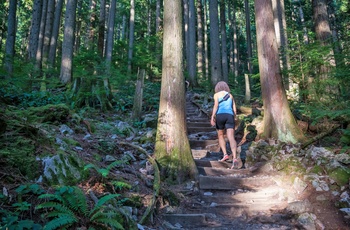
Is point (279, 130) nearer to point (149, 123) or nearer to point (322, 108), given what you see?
point (322, 108)

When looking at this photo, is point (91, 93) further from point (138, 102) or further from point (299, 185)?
point (299, 185)

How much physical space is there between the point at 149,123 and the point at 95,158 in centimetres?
397

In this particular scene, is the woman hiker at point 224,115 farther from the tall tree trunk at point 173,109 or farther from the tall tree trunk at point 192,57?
the tall tree trunk at point 192,57

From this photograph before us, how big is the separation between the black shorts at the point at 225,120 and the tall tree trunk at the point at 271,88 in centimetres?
110

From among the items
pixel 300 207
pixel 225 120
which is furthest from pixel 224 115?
pixel 300 207

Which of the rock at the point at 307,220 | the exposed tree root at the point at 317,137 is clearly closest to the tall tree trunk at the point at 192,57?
the exposed tree root at the point at 317,137

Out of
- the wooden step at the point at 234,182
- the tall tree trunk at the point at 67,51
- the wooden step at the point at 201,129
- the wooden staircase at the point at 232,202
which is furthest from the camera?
the tall tree trunk at the point at 67,51

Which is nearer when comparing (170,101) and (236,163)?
(170,101)

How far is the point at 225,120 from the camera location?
6621 millimetres

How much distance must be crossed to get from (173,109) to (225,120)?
1.77 m

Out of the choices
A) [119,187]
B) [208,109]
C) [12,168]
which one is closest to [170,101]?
[119,187]

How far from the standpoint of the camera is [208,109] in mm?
12172

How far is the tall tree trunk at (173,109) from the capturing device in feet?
17.3

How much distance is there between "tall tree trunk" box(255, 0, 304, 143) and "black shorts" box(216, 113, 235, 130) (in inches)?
43.4
